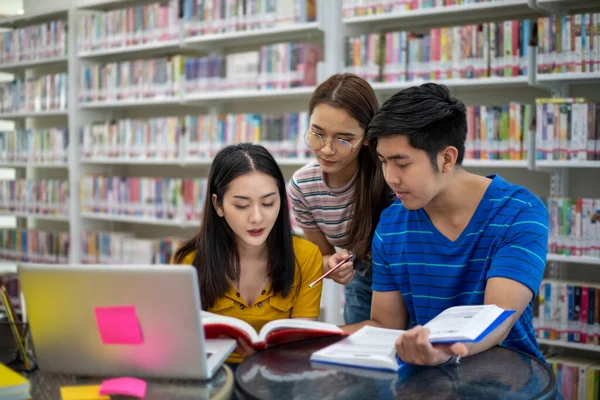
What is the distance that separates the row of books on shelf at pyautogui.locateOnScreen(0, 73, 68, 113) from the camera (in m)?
4.83

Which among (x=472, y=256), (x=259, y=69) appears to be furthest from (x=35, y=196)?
(x=472, y=256)

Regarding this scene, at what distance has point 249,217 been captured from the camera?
5.58 ft

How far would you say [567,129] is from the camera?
278 cm

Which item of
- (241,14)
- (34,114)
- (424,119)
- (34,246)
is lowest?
(34,246)

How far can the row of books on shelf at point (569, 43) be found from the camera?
2.72 meters

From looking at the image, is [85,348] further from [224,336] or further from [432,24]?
[432,24]

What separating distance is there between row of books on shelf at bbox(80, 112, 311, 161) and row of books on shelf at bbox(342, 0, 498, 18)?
0.59 meters

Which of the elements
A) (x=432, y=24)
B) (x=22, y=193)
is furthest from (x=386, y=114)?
(x=22, y=193)

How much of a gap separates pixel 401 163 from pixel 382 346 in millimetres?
431

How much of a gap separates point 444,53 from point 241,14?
4.15 ft

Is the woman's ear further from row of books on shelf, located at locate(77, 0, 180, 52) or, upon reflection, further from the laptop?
row of books on shelf, located at locate(77, 0, 180, 52)

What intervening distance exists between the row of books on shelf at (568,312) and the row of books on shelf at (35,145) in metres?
3.42

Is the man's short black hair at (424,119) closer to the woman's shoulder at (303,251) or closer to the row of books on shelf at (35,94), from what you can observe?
the woman's shoulder at (303,251)

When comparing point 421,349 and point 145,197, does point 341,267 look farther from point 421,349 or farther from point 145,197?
point 145,197
